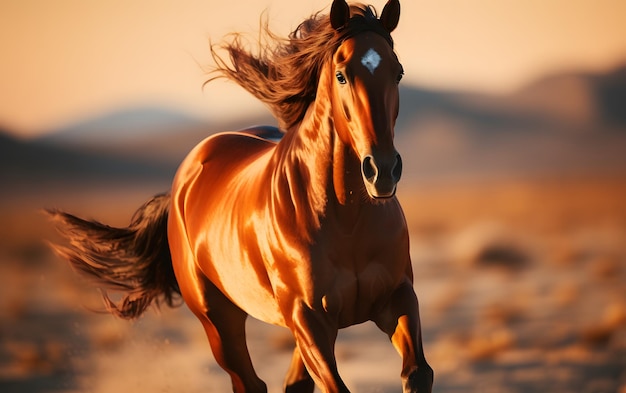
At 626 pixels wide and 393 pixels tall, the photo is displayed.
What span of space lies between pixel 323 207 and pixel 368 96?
2.04ft

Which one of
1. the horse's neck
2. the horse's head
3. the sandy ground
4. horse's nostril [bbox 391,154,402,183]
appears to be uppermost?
the horse's head

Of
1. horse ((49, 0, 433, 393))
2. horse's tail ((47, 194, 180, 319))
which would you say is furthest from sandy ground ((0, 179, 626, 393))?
horse ((49, 0, 433, 393))

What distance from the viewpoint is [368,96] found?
13.6 ft

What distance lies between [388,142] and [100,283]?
342 centimetres

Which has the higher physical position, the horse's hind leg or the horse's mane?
the horse's mane

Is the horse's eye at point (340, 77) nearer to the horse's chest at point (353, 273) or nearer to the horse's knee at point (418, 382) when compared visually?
the horse's chest at point (353, 273)

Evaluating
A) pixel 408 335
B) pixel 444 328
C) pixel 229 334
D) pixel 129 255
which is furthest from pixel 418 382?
pixel 444 328

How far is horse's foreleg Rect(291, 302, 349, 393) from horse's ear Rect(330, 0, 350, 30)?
3.97 feet

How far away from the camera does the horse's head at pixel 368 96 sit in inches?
159

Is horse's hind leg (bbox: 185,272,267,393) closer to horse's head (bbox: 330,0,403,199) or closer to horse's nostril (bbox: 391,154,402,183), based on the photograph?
horse's head (bbox: 330,0,403,199)

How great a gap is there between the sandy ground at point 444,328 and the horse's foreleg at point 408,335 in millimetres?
2671

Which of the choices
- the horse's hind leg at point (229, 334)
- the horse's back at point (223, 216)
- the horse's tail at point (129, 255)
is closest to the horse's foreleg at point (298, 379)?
the horse's hind leg at point (229, 334)

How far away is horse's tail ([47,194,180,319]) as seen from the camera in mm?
6848

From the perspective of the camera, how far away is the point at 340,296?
14.7 ft
